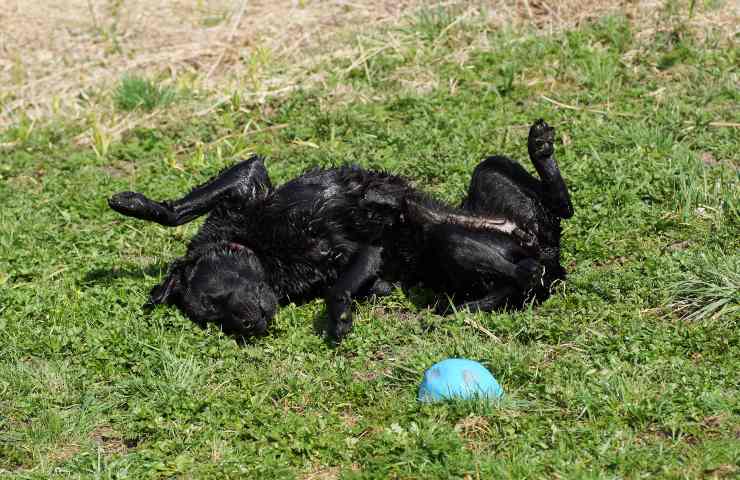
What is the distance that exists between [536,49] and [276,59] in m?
2.47

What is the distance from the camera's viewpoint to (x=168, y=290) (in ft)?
18.5

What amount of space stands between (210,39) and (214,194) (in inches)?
158

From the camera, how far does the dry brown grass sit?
8.65 metres

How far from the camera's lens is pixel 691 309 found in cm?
511

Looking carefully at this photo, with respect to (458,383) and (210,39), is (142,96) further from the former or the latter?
(458,383)

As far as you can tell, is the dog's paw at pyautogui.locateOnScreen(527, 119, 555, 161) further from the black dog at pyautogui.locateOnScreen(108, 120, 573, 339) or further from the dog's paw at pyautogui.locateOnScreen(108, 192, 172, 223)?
the dog's paw at pyautogui.locateOnScreen(108, 192, 172, 223)

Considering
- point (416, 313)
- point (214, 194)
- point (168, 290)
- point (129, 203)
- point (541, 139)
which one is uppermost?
point (541, 139)

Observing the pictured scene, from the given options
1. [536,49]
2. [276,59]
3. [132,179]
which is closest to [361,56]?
[276,59]

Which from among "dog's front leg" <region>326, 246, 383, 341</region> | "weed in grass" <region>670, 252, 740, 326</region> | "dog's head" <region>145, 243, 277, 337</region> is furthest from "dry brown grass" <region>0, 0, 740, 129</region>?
"weed in grass" <region>670, 252, 740, 326</region>

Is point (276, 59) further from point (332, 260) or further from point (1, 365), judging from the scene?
point (1, 365)

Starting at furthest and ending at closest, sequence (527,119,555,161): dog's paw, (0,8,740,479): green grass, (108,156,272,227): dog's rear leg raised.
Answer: (108,156,272,227): dog's rear leg raised → (527,119,555,161): dog's paw → (0,8,740,479): green grass

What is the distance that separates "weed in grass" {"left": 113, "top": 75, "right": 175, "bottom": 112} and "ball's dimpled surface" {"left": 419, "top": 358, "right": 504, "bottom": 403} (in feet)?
16.3

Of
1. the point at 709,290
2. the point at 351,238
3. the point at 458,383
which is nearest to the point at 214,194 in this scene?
the point at 351,238

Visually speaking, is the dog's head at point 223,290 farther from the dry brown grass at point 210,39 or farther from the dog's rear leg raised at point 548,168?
the dry brown grass at point 210,39
